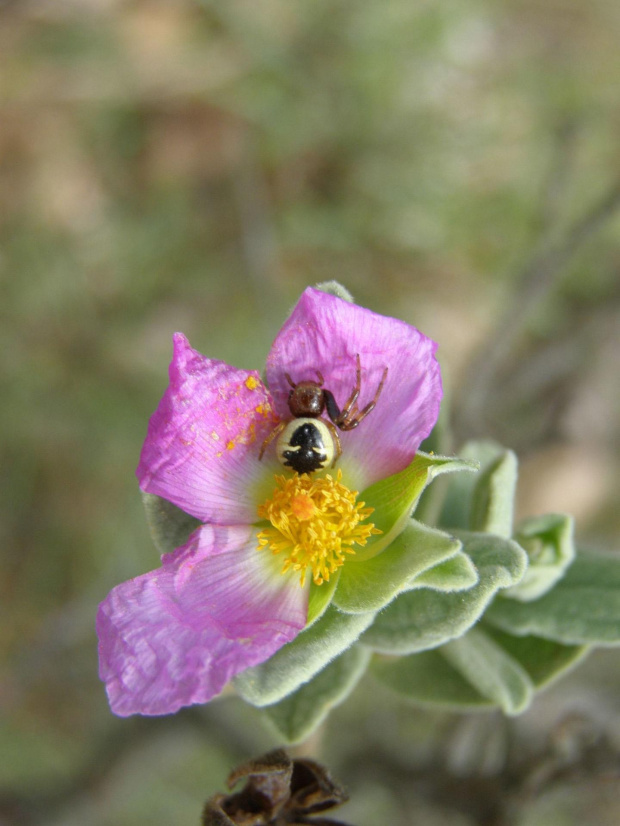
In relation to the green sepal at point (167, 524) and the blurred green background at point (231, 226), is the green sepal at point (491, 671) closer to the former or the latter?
the green sepal at point (167, 524)

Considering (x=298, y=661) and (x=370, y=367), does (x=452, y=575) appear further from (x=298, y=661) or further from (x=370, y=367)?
(x=370, y=367)

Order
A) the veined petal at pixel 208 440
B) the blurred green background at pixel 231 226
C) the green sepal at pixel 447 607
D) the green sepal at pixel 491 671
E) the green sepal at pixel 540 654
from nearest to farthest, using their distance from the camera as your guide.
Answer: the green sepal at pixel 447 607, the veined petal at pixel 208 440, the green sepal at pixel 491 671, the green sepal at pixel 540 654, the blurred green background at pixel 231 226

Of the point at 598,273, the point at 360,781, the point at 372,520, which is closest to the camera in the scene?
the point at 372,520

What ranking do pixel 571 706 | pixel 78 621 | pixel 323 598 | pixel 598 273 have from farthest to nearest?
pixel 598 273
pixel 78 621
pixel 571 706
pixel 323 598

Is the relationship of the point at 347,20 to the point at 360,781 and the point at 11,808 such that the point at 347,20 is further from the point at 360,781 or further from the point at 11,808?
the point at 11,808

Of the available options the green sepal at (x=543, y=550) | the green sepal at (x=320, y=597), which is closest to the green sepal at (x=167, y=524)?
the green sepal at (x=320, y=597)

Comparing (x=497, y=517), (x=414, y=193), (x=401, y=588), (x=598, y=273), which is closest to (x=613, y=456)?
(x=598, y=273)
